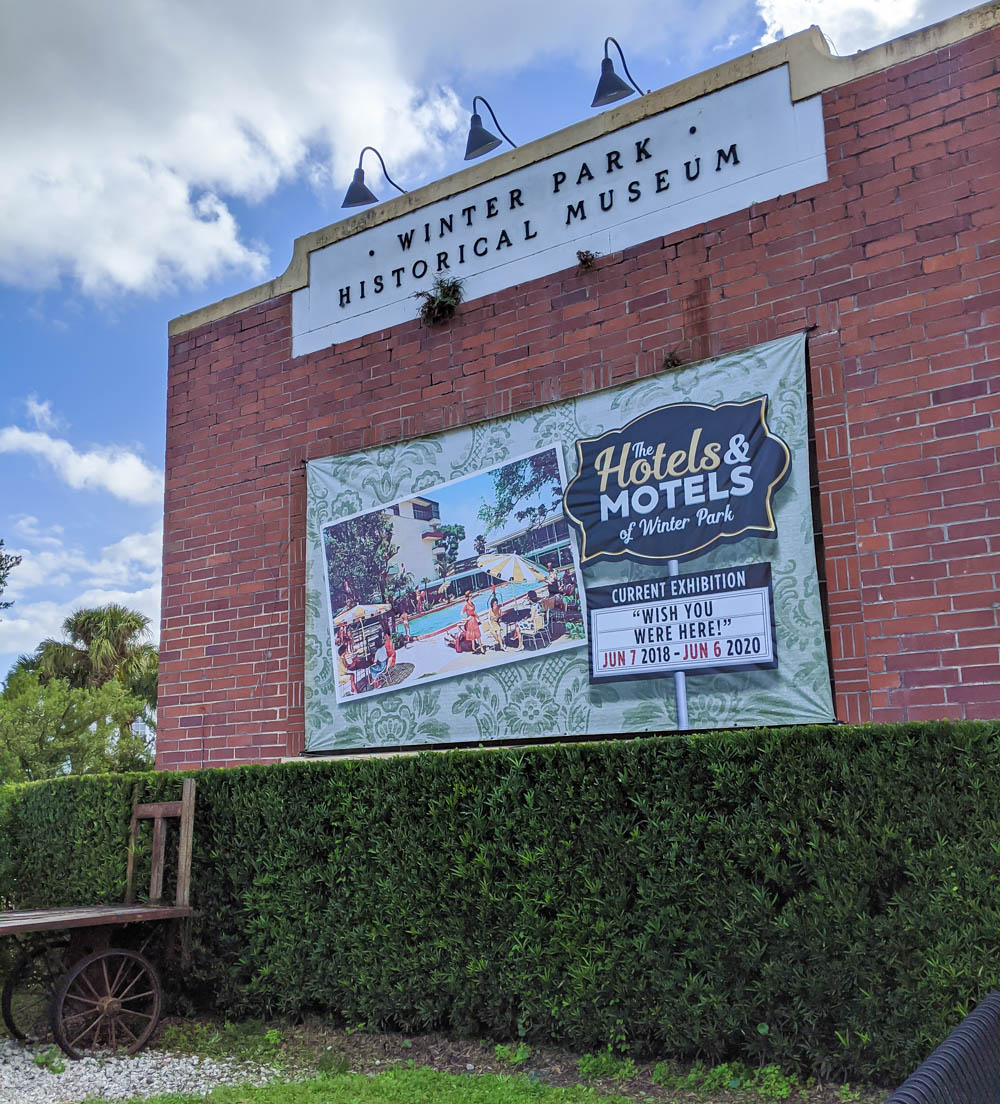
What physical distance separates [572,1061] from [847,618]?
106 inches

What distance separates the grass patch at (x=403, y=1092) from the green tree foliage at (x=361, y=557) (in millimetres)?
3381

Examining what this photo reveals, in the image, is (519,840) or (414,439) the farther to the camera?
(414,439)

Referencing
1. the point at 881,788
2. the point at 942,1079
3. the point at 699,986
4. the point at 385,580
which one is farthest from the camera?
the point at 385,580

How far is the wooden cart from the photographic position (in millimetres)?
5703

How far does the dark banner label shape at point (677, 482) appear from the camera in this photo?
20.3ft

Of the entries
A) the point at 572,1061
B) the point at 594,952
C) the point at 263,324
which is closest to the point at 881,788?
the point at 594,952

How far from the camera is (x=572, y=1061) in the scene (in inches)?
200

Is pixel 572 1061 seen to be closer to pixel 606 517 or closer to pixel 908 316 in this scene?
pixel 606 517

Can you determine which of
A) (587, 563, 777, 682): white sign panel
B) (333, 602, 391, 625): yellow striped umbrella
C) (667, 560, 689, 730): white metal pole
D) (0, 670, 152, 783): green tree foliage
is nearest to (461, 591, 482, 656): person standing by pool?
(333, 602, 391, 625): yellow striped umbrella

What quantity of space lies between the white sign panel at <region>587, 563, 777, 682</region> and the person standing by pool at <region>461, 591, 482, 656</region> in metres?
0.88

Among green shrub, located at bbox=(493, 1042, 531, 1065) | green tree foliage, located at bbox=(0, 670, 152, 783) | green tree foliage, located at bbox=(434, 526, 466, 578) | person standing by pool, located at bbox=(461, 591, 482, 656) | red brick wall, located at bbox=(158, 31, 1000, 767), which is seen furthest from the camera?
green tree foliage, located at bbox=(0, 670, 152, 783)

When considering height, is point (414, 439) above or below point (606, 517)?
above

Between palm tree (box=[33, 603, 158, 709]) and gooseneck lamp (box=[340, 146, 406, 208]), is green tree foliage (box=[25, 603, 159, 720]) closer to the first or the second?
palm tree (box=[33, 603, 158, 709])

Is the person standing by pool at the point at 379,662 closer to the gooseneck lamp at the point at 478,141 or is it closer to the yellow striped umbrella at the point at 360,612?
the yellow striped umbrella at the point at 360,612
